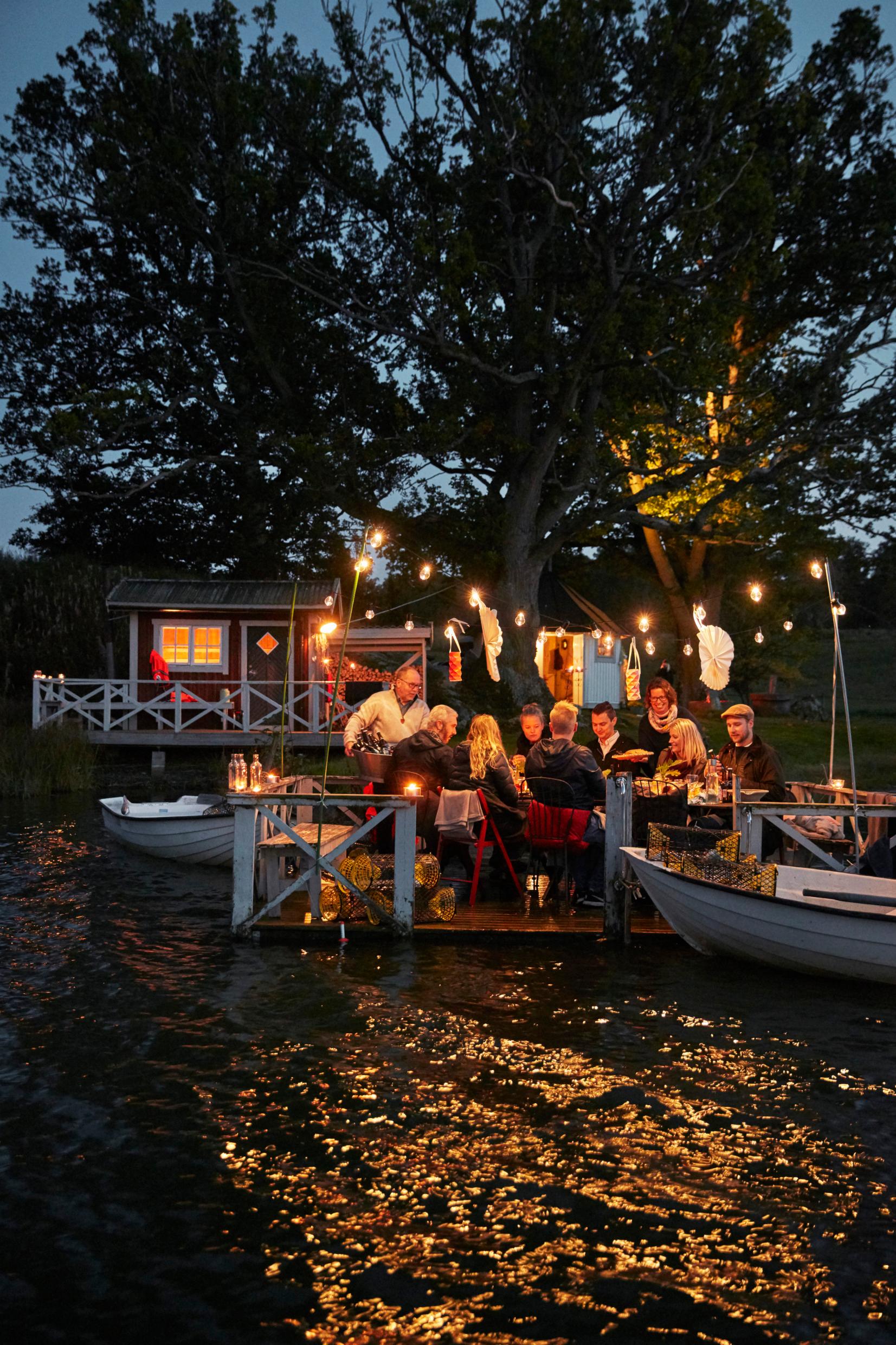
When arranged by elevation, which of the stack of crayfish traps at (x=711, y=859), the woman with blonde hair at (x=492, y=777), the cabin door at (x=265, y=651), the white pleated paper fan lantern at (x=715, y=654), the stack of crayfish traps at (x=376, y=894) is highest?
the cabin door at (x=265, y=651)

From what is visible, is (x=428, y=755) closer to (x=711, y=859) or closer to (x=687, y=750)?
(x=687, y=750)

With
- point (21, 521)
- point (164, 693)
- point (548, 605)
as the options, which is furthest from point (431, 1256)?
point (21, 521)

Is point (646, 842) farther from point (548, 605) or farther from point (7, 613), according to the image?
point (7, 613)

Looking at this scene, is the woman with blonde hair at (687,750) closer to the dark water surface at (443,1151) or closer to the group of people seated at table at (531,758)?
the group of people seated at table at (531,758)

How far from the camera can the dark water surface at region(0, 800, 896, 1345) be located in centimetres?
421

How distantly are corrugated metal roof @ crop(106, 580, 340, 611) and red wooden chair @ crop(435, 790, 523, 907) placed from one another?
16.5 m

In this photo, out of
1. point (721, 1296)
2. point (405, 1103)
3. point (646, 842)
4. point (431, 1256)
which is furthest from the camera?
point (646, 842)

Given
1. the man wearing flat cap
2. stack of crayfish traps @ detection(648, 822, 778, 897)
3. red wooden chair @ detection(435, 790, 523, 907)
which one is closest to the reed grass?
red wooden chair @ detection(435, 790, 523, 907)

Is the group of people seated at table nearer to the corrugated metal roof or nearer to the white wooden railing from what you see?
the white wooden railing

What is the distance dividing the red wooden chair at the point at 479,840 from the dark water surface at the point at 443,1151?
5.09 ft

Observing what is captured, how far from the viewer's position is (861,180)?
30.1 metres

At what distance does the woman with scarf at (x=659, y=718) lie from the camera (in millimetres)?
11719

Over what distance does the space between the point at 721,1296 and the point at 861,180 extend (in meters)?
31.3

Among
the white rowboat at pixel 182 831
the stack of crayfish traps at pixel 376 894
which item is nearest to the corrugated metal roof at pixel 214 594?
the white rowboat at pixel 182 831
